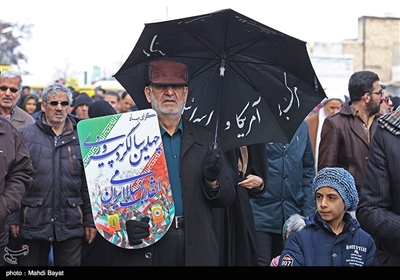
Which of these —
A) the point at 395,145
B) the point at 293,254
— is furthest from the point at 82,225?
the point at 395,145

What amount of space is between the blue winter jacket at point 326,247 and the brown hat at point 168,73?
119 cm

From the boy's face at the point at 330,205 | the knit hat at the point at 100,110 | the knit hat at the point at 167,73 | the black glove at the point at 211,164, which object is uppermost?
the knit hat at the point at 167,73

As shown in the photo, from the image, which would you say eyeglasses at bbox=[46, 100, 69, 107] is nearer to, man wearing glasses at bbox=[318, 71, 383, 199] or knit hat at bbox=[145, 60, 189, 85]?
knit hat at bbox=[145, 60, 189, 85]

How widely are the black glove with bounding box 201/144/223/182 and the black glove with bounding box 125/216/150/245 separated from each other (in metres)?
0.47

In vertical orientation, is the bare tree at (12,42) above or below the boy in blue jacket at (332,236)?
above

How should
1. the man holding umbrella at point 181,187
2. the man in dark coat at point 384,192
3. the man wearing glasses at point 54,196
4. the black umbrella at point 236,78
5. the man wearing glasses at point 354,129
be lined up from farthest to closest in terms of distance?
1. the man wearing glasses at point 354,129
2. the man wearing glasses at point 54,196
3. the black umbrella at point 236,78
4. the man holding umbrella at point 181,187
5. the man in dark coat at point 384,192

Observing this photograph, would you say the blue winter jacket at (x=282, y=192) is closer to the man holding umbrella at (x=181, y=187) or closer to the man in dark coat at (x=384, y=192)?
the man holding umbrella at (x=181, y=187)

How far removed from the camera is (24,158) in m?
5.24

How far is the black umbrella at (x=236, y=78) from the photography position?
4809 mm

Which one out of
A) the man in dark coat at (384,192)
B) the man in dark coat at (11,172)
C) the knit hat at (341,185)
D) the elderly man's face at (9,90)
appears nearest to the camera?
the man in dark coat at (384,192)

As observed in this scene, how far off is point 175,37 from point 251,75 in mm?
616

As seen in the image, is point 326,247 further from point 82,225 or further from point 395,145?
point 82,225

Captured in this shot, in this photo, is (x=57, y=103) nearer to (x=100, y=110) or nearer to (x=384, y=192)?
(x=100, y=110)

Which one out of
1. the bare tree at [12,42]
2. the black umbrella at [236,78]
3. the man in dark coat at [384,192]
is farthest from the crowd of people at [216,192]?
the bare tree at [12,42]
